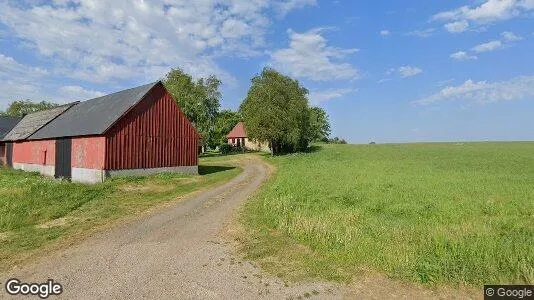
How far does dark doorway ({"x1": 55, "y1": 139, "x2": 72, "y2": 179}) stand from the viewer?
30812 mm

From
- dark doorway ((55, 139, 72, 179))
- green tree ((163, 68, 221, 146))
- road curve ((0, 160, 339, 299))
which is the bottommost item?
road curve ((0, 160, 339, 299))

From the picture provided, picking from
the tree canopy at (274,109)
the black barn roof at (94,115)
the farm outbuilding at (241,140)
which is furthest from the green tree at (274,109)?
the black barn roof at (94,115)

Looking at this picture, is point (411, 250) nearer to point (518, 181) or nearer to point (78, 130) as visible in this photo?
point (518, 181)

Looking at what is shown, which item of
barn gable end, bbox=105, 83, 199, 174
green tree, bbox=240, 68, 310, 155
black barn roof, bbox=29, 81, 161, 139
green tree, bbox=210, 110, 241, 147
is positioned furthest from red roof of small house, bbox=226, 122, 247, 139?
barn gable end, bbox=105, 83, 199, 174

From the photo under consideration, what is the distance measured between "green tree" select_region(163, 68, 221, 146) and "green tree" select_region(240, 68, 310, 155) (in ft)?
32.5

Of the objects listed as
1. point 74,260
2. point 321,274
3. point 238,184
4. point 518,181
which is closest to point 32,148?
point 238,184

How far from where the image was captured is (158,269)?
9.07 m

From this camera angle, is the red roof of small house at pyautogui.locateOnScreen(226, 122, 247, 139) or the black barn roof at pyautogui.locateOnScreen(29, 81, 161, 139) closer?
the black barn roof at pyautogui.locateOnScreen(29, 81, 161, 139)

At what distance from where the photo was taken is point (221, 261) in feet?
31.9

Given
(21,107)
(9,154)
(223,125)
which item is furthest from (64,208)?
(21,107)

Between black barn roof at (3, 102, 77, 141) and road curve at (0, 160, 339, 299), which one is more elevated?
black barn roof at (3, 102, 77, 141)

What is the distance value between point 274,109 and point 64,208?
40030 millimetres

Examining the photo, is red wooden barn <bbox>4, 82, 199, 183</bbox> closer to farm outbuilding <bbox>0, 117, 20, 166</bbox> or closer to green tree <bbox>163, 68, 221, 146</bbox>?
farm outbuilding <bbox>0, 117, 20, 166</bbox>

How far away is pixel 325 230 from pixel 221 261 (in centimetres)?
405
